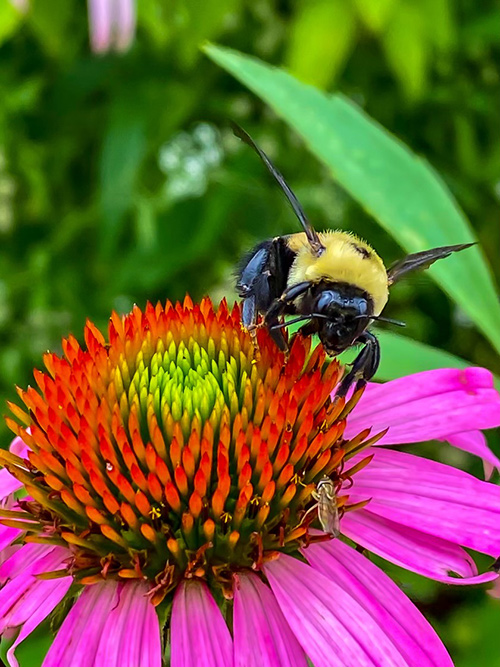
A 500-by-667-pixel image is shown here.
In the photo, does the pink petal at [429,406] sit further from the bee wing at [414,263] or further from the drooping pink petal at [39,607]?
the drooping pink petal at [39,607]

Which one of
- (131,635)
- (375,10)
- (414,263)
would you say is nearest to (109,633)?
(131,635)

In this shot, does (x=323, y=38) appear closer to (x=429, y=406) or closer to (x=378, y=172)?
(x=378, y=172)

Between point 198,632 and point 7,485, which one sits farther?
point 7,485

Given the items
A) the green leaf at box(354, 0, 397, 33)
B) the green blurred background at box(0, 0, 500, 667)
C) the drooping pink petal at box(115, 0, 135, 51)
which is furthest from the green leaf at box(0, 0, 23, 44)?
the green leaf at box(354, 0, 397, 33)

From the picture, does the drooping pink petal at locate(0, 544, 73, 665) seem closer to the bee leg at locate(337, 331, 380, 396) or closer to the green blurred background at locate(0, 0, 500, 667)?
the bee leg at locate(337, 331, 380, 396)

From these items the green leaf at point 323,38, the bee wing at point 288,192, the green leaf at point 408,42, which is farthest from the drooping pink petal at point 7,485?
the green leaf at point 408,42
